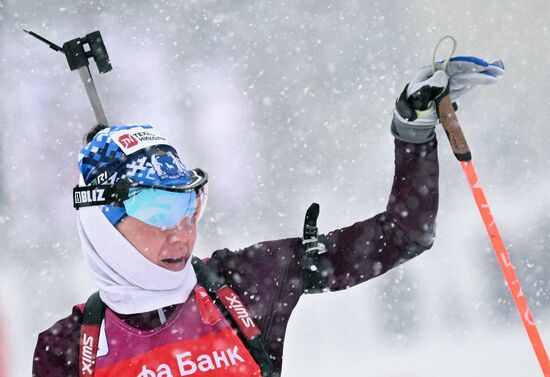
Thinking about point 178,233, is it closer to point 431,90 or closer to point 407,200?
point 407,200

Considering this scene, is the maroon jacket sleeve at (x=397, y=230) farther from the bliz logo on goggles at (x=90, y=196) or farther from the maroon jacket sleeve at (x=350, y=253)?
the bliz logo on goggles at (x=90, y=196)

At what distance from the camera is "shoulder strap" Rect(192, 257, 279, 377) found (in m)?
2.67

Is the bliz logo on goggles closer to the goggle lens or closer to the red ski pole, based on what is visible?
the goggle lens

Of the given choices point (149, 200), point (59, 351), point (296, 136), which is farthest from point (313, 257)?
point (296, 136)

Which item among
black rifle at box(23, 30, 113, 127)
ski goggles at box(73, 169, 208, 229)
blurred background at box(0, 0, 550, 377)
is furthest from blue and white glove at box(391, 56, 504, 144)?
blurred background at box(0, 0, 550, 377)

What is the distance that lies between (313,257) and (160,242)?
1.71ft

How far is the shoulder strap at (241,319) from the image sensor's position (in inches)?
105

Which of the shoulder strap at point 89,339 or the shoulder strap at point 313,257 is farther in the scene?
the shoulder strap at point 313,257

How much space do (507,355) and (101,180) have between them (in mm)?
3981

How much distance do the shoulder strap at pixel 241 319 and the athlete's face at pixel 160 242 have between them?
137mm

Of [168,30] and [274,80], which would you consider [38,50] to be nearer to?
[168,30]

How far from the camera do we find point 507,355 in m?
5.86

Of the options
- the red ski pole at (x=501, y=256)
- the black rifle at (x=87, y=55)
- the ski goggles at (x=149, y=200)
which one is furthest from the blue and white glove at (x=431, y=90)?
the black rifle at (x=87, y=55)

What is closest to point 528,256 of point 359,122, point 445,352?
point 445,352
